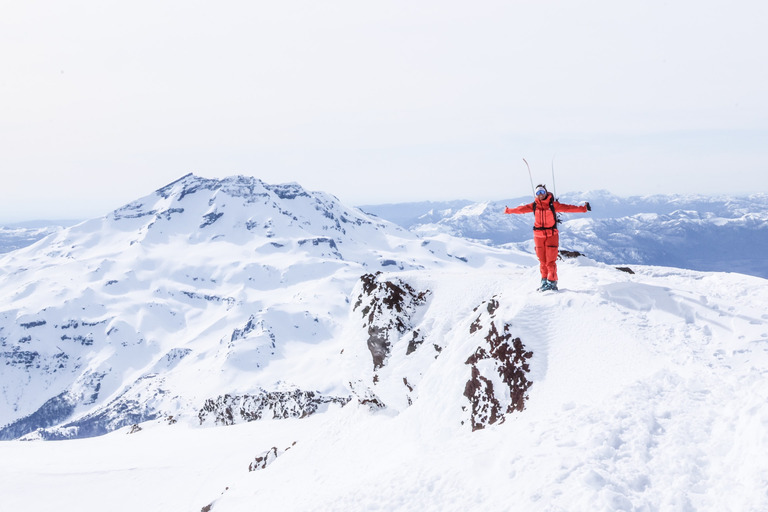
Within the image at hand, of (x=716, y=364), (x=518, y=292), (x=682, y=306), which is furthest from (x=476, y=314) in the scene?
→ (x=716, y=364)

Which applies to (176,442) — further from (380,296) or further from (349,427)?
(380,296)

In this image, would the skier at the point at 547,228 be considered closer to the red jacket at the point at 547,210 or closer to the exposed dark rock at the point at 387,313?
the red jacket at the point at 547,210

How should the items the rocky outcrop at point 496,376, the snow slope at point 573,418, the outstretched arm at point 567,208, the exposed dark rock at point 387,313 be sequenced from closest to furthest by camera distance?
the snow slope at point 573,418, the rocky outcrop at point 496,376, the outstretched arm at point 567,208, the exposed dark rock at point 387,313

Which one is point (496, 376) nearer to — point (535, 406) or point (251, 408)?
point (535, 406)

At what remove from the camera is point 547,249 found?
641 inches

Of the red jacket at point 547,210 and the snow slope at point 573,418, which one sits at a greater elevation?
the red jacket at point 547,210

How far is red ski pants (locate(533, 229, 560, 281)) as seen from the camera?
16.3 metres

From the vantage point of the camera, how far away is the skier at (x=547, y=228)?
16031 millimetres

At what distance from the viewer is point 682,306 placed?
1419 centimetres

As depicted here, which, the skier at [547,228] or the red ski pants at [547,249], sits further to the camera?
the red ski pants at [547,249]

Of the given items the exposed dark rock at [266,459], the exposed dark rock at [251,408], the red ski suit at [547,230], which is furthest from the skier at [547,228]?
the exposed dark rock at [251,408]

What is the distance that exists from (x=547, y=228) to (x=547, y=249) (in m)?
0.75

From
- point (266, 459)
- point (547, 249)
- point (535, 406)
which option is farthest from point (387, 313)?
point (535, 406)

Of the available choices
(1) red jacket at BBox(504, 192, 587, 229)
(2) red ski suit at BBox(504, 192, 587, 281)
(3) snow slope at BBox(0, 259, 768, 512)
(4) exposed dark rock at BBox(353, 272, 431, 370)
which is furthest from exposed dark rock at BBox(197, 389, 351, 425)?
(1) red jacket at BBox(504, 192, 587, 229)
